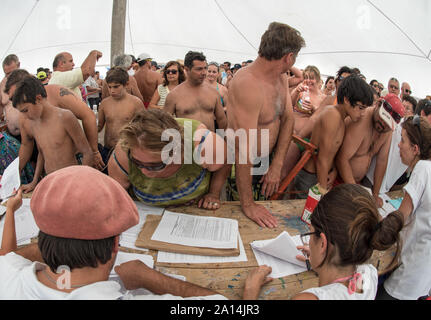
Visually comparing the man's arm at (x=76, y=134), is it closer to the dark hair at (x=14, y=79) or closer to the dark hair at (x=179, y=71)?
the dark hair at (x=14, y=79)

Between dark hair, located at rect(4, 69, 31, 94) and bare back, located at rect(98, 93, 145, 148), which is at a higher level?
dark hair, located at rect(4, 69, 31, 94)

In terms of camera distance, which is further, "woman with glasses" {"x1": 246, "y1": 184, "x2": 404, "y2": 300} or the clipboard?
the clipboard

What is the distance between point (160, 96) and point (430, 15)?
370 inches

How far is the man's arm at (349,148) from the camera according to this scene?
236 cm

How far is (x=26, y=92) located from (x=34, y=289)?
171 centimetres

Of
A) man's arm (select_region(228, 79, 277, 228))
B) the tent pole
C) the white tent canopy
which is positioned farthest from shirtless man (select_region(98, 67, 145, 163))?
the white tent canopy

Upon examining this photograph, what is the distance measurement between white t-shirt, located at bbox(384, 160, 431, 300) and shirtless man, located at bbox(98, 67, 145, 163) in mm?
2848

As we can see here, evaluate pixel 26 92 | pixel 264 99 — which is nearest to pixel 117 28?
pixel 26 92

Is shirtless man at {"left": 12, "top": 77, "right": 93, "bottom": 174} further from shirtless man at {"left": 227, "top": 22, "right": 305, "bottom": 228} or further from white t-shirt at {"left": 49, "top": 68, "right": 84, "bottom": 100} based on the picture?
shirtless man at {"left": 227, "top": 22, "right": 305, "bottom": 228}

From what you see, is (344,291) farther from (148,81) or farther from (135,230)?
(148,81)

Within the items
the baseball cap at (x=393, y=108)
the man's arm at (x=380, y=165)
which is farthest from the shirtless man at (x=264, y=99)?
the man's arm at (x=380, y=165)

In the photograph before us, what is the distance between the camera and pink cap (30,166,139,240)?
0.87 metres

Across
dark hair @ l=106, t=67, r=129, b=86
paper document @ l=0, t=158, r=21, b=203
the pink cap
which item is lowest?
paper document @ l=0, t=158, r=21, b=203

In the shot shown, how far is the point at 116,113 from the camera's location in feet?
11.5
